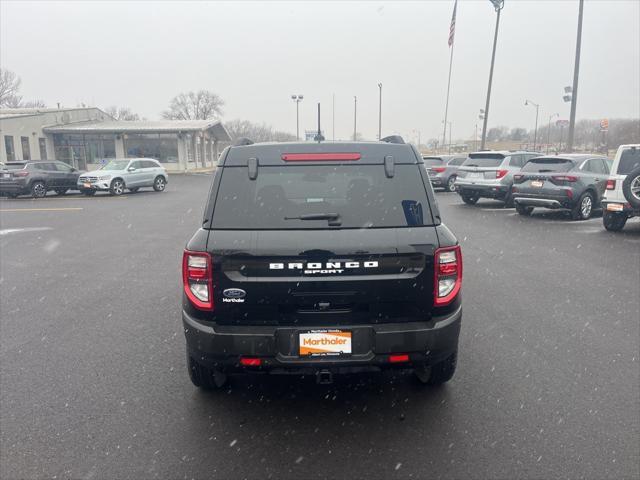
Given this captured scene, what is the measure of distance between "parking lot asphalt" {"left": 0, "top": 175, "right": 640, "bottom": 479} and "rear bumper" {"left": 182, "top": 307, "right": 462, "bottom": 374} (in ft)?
1.56

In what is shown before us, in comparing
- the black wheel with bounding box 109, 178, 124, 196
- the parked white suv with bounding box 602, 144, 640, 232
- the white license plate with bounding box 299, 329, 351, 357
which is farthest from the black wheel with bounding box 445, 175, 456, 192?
the white license plate with bounding box 299, 329, 351, 357

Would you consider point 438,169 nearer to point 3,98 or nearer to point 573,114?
point 573,114

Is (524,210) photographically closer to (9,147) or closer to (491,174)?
(491,174)

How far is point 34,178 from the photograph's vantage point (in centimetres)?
2138

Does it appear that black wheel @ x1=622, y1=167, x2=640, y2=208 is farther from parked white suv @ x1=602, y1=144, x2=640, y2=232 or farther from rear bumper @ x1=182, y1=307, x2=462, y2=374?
rear bumper @ x1=182, y1=307, x2=462, y2=374

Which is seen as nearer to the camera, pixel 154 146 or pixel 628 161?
pixel 628 161

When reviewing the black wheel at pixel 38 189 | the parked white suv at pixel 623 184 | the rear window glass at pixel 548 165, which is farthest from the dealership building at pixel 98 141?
the parked white suv at pixel 623 184

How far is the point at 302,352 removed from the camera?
10.1 feet

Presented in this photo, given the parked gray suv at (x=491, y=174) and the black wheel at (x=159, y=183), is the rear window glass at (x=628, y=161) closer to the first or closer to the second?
the parked gray suv at (x=491, y=174)

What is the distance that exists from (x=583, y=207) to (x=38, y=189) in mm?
20598

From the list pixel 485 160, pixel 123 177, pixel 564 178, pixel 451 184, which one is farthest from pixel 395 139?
pixel 123 177

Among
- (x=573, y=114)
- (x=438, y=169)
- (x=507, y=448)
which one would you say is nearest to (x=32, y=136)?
(x=438, y=169)

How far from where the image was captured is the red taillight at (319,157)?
3322 millimetres

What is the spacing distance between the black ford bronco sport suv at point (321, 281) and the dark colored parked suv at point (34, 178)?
21.4 m
